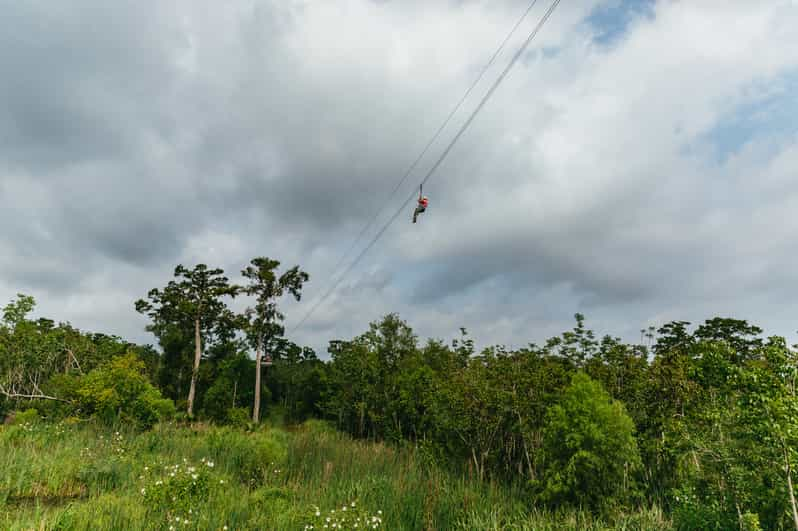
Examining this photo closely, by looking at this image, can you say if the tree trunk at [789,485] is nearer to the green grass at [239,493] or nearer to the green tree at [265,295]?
the green grass at [239,493]

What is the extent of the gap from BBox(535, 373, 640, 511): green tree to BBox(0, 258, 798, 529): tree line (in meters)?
0.04

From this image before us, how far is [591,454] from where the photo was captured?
10969 mm

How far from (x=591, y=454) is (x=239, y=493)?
9277 mm

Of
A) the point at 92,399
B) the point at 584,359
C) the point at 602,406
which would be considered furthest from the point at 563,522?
the point at 92,399

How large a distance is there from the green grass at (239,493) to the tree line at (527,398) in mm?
1794

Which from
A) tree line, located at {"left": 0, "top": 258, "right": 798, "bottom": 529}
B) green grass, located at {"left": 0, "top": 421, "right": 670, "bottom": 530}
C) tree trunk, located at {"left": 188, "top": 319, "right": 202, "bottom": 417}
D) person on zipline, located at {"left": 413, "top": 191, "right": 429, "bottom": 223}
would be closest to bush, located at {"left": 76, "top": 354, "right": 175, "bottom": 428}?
tree line, located at {"left": 0, "top": 258, "right": 798, "bottom": 529}

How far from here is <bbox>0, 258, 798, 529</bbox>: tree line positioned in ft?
23.6

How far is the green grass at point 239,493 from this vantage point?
9070mm

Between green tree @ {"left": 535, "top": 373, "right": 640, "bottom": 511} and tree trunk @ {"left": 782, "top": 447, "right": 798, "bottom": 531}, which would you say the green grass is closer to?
green tree @ {"left": 535, "top": 373, "right": 640, "bottom": 511}

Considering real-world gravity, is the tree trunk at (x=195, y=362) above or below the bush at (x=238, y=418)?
above

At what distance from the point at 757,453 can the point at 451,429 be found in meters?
12.8

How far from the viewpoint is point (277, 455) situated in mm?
15062

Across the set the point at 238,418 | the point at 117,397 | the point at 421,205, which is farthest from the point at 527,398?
the point at 238,418

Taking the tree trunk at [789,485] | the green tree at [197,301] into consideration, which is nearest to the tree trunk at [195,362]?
the green tree at [197,301]
